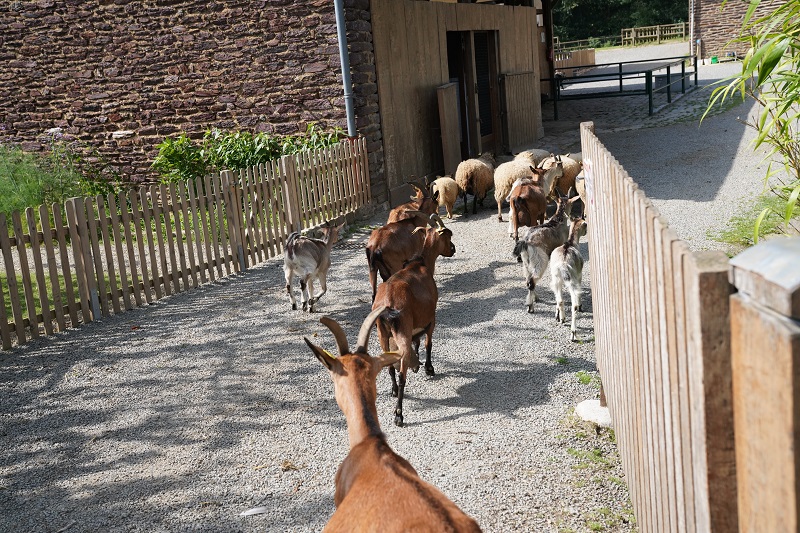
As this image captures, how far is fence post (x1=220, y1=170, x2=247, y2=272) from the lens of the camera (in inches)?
415

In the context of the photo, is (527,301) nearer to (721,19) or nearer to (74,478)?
(74,478)

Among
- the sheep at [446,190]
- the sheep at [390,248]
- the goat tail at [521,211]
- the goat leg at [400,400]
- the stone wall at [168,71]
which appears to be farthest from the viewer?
the stone wall at [168,71]

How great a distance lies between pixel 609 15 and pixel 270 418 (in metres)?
65.2

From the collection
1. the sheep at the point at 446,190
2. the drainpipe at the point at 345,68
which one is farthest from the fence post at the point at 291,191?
the sheep at the point at 446,190

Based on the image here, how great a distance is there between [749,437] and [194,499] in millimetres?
4045

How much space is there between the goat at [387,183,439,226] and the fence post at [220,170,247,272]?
209cm

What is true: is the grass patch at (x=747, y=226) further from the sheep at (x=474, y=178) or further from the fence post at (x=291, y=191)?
the fence post at (x=291, y=191)

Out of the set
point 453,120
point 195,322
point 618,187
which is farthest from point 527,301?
point 453,120

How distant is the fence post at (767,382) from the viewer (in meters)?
1.40

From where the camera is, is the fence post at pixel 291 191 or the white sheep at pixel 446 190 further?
the white sheep at pixel 446 190

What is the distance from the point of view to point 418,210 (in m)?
9.66

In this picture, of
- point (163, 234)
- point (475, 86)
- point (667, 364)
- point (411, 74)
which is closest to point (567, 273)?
point (667, 364)

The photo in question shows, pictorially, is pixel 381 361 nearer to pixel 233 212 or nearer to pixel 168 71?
pixel 233 212

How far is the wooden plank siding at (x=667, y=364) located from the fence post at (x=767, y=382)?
0.13 m
